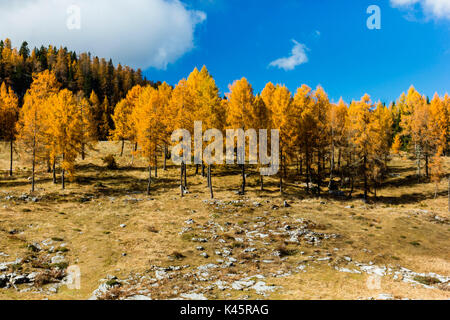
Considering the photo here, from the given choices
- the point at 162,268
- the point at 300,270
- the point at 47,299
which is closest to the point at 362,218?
the point at 300,270

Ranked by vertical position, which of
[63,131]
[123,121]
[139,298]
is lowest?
[139,298]

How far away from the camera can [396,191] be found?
4312cm

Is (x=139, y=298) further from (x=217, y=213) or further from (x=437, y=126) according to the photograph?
(x=437, y=126)

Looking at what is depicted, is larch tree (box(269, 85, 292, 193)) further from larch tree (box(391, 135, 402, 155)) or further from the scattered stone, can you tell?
larch tree (box(391, 135, 402, 155))

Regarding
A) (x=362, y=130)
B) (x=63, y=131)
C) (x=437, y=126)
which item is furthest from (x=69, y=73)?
(x=437, y=126)

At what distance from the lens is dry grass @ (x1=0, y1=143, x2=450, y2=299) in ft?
43.9

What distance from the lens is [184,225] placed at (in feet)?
72.2

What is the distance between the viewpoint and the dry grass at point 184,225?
13367mm

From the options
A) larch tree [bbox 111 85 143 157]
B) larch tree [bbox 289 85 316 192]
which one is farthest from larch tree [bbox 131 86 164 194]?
larch tree [bbox 289 85 316 192]

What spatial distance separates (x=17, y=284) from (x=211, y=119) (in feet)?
73.4

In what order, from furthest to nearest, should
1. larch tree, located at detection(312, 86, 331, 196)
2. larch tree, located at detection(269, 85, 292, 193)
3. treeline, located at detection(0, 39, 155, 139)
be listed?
treeline, located at detection(0, 39, 155, 139)
larch tree, located at detection(312, 86, 331, 196)
larch tree, located at detection(269, 85, 292, 193)

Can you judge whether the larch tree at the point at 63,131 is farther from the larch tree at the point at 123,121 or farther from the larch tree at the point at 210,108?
the larch tree at the point at 210,108

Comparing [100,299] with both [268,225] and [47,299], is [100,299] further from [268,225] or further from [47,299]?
[268,225]
